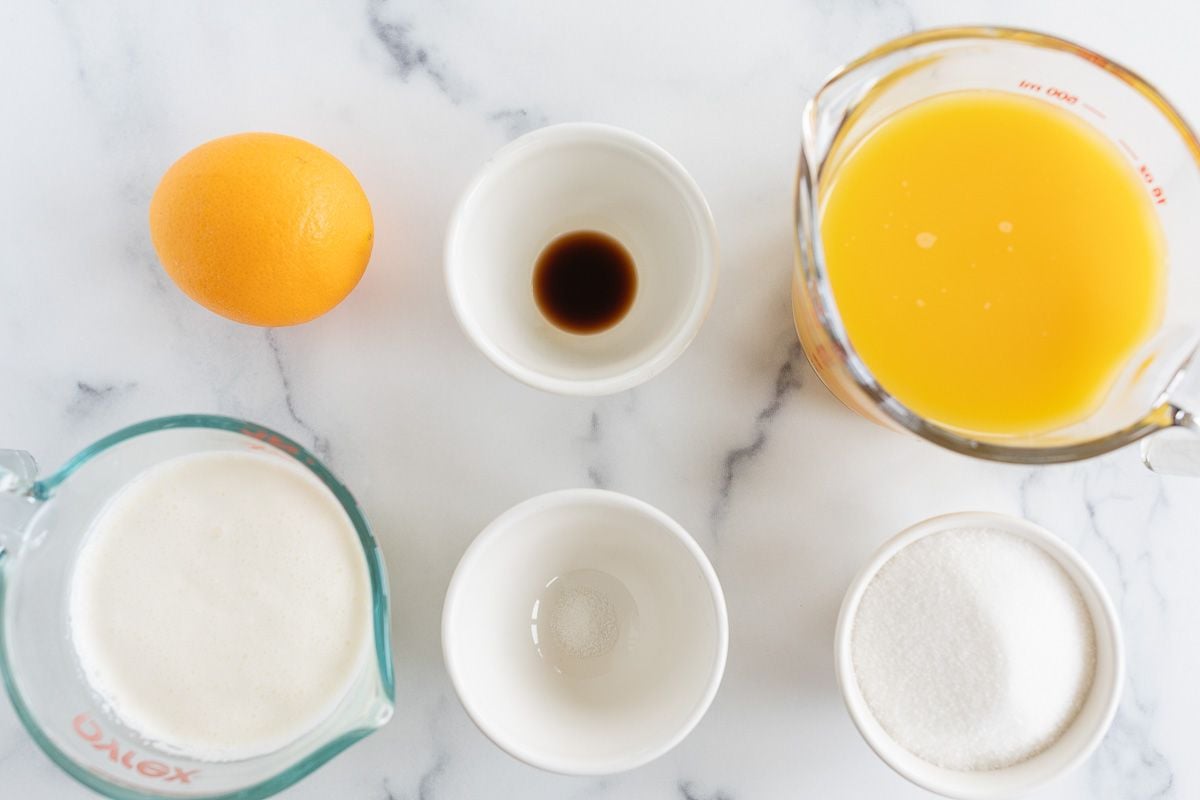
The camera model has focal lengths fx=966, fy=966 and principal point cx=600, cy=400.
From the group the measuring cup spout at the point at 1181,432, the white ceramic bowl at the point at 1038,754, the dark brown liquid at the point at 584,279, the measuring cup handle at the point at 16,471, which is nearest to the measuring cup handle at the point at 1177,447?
the measuring cup spout at the point at 1181,432

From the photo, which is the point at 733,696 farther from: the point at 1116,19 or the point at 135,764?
the point at 1116,19

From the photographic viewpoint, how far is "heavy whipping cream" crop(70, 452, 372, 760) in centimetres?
104

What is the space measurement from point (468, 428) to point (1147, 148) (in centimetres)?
78

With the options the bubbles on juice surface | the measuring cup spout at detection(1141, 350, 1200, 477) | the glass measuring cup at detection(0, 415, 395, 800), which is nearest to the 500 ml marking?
the measuring cup spout at detection(1141, 350, 1200, 477)

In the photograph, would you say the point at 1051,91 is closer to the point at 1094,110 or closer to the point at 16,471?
the point at 1094,110

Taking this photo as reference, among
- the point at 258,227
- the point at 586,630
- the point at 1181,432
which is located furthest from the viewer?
the point at 586,630

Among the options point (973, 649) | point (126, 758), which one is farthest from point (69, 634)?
point (973, 649)

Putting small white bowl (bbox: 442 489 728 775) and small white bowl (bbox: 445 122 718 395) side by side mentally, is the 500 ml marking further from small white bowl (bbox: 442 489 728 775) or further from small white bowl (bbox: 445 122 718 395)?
small white bowl (bbox: 442 489 728 775)

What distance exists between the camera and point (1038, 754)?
3.44 ft

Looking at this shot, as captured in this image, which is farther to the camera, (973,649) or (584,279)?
(584,279)

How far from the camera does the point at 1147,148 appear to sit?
95 cm

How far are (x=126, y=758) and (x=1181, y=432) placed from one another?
3.62 ft

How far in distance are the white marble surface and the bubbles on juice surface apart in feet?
0.39

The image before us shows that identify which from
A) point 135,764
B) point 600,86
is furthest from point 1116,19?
point 135,764
